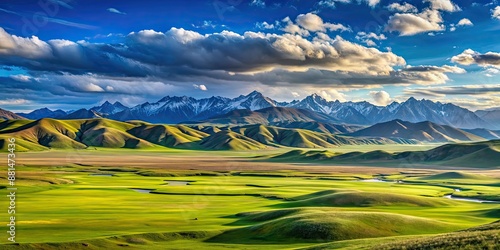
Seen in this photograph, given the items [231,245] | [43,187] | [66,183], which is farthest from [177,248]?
[66,183]

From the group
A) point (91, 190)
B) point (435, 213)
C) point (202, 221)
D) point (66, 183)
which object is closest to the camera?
point (202, 221)

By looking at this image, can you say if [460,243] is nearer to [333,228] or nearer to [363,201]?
[333,228]

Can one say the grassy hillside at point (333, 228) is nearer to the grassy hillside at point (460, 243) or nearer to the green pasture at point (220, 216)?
the green pasture at point (220, 216)

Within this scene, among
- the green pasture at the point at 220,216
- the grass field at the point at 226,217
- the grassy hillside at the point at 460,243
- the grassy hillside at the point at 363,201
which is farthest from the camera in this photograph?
the grassy hillside at the point at 363,201

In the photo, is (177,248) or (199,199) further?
(199,199)

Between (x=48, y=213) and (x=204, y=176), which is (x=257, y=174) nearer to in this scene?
(x=204, y=176)

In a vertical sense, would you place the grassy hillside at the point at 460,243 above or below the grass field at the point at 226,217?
above

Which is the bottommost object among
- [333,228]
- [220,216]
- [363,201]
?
[363,201]

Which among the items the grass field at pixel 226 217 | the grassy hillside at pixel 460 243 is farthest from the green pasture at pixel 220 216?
the grassy hillside at pixel 460 243

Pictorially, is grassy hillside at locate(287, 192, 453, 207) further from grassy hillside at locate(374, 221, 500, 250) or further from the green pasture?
grassy hillside at locate(374, 221, 500, 250)

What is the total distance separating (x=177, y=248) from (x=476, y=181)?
150174 mm

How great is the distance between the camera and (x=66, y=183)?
140 m

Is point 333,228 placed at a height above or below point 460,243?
below

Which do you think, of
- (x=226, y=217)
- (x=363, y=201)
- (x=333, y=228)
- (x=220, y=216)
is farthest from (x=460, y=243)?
(x=363, y=201)
